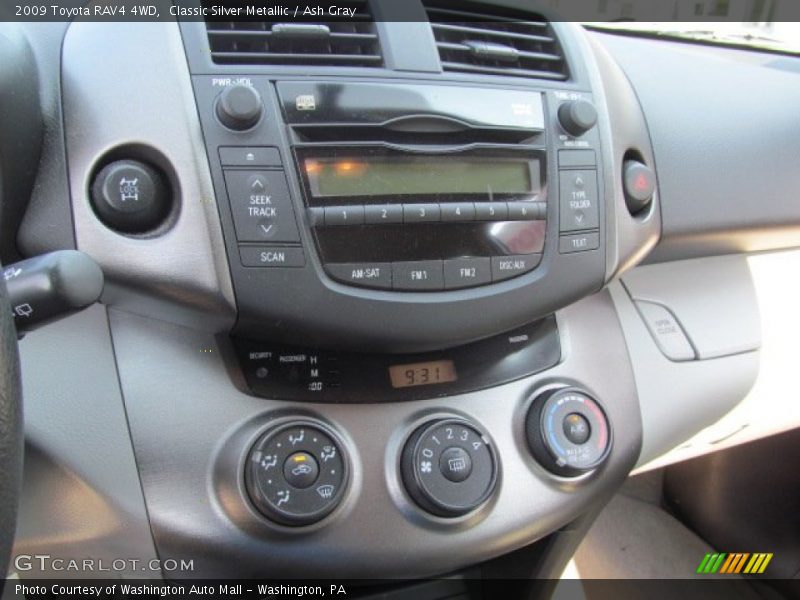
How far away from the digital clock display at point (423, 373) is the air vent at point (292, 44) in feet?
1.00

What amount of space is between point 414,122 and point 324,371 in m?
0.26

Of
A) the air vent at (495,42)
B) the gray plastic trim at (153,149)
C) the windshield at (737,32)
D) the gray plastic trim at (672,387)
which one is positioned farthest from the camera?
the windshield at (737,32)

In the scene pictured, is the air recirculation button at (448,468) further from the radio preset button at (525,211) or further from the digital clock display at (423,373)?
the radio preset button at (525,211)

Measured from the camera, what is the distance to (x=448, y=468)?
70cm

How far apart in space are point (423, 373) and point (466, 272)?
0.12 m

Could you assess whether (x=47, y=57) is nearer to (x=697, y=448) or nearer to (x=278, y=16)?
(x=278, y=16)

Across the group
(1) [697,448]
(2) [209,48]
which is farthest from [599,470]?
(2) [209,48]

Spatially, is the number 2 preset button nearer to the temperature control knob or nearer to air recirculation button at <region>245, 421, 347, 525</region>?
air recirculation button at <region>245, 421, 347, 525</region>

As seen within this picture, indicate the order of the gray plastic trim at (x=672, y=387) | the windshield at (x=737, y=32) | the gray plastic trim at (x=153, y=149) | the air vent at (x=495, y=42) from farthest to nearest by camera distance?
the windshield at (x=737, y=32) → the gray plastic trim at (x=672, y=387) → the air vent at (x=495, y=42) → the gray plastic trim at (x=153, y=149)

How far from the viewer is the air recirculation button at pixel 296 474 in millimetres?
652

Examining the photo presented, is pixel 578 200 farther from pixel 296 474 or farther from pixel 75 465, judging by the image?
pixel 75 465

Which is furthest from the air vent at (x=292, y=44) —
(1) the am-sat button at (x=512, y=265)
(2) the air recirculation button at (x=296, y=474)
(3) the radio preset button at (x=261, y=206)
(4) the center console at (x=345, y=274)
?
(2) the air recirculation button at (x=296, y=474)

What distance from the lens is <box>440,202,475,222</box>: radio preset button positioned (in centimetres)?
69

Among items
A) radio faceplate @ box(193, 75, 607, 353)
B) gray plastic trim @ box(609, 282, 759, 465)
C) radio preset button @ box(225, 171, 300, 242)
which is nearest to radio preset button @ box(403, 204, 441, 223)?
radio faceplate @ box(193, 75, 607, 353)
